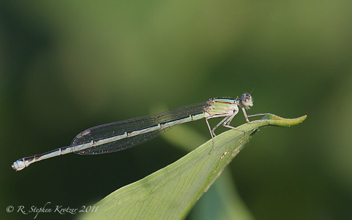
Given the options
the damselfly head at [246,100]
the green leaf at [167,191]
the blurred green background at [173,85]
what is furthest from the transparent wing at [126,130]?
the green leaf at [167,191]

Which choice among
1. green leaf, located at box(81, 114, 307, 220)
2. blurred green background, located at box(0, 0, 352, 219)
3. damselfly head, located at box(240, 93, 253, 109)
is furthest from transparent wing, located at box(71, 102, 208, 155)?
green leaf, located at box(81, 114, 307, 220)

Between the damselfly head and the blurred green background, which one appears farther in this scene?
the damselfly head

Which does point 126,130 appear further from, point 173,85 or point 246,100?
point 246,100

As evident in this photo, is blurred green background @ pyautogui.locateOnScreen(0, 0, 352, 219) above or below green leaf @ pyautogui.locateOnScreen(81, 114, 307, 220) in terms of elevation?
above

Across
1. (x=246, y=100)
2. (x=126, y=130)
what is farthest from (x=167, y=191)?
(x=126, y=130)

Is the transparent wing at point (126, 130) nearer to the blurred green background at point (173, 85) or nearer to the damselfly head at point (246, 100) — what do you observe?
the blurred green background at point (173, 85)

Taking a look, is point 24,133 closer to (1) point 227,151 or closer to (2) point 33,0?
(2) point 33,0

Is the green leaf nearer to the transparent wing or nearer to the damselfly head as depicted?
the damselfly head

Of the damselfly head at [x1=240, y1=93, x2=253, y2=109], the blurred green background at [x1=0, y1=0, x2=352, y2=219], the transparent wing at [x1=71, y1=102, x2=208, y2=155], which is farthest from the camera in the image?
the transparent wing at [x1=71, y1=102, x2=208, y2=155]

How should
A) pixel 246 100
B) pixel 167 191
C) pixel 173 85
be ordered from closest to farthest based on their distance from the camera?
pixel 167 191, pixel 246 100, pixel 173 85
